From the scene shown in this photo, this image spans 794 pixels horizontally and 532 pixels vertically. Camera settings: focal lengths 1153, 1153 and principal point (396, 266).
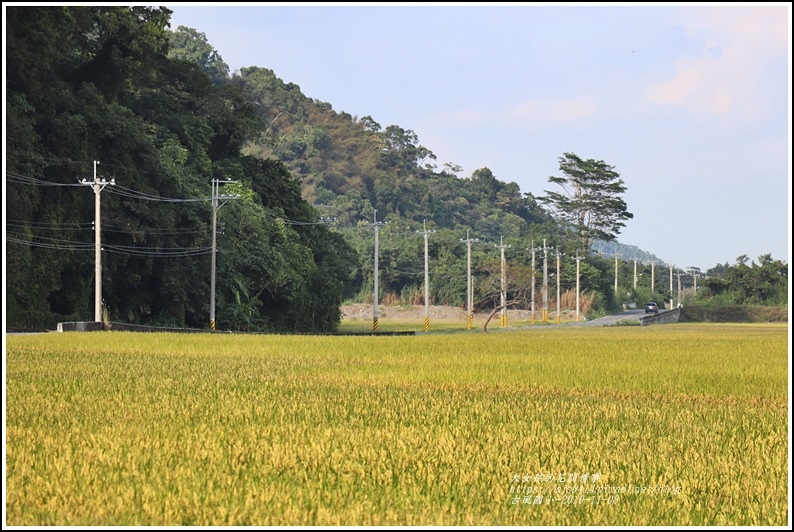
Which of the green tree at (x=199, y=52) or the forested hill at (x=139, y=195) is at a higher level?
the green tree at (x=199, y=52)

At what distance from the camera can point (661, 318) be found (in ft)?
287

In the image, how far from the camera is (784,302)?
3750 inches

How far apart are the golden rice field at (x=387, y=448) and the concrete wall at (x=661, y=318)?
201ft

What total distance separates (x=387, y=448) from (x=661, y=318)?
3136 inches

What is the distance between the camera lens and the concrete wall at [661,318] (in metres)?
82.2

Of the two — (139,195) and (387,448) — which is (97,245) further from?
(387,448)

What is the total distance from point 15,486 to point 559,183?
10457 centimetres

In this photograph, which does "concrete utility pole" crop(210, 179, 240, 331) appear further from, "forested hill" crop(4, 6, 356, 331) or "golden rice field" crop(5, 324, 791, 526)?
"golden rice field" crop(5, 324, 791, 526)

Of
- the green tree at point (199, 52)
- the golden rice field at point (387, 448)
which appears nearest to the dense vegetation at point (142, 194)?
the golden rice field at point (387, 448)

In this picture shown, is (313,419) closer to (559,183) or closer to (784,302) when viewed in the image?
(784,302)

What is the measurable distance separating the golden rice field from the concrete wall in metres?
61.2

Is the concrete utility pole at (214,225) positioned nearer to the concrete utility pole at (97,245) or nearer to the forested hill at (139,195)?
the forested hill at (139,195)

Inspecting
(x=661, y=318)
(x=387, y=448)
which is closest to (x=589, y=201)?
(x=661, y=318)

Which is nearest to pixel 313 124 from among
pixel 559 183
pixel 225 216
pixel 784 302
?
pixel 559 183
